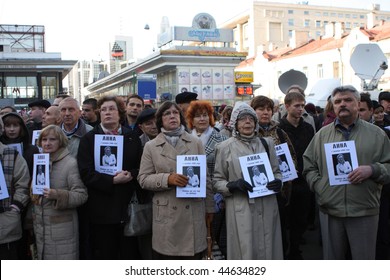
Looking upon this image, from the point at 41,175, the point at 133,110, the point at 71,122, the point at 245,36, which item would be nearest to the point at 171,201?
the point at 41,175

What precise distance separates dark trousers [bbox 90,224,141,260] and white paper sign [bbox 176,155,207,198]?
90cm

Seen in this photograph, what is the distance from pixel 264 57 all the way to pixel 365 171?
45.2 meters

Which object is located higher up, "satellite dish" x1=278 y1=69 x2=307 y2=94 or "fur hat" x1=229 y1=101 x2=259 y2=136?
"satellite dish" x1=278 y1=69 x2=307 y2=94

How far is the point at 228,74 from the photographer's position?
28.7 m

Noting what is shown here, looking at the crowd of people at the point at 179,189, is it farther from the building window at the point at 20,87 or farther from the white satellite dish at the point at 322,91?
the building window at the point at 20,87

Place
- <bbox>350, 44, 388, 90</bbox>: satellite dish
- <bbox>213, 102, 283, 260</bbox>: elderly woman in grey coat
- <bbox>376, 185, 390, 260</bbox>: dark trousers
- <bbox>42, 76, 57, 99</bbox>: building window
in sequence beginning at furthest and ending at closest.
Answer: <bbox>42, 76, 57, 99</bbox>: building window < <bbox>350, 44, 388, 90</bbox>: satellite dish < <bbox>376, 185, 390, 260</bbox>: dark trousers < <bbox>213, 102, 283, 260</bbox>: elderly woman in grey coat

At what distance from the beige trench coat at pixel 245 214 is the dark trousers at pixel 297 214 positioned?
1.28m

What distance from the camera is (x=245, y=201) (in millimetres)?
3732

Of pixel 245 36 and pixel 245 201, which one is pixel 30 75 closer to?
pixel 245 201

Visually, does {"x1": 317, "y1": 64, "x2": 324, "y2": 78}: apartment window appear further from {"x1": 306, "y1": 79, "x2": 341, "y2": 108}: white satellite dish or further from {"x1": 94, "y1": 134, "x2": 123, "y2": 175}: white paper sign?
{"x1": 94, "y1": 134, "x2": 123, "y2": 175}: white paper sign

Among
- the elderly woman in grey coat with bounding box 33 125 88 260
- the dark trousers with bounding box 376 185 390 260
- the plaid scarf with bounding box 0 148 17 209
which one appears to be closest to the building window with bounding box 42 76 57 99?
the plaid scarf with bounding box 0 148 17 209

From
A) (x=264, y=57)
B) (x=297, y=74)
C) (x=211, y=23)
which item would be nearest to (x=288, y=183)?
(x=297, y=74)

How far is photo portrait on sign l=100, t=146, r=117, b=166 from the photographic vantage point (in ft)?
13.2

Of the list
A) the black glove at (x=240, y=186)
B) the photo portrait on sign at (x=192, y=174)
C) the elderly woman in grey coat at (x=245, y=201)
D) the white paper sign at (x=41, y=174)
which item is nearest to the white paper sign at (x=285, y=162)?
the elderly woman in grey coat at (x=245, y=201)
